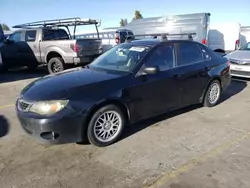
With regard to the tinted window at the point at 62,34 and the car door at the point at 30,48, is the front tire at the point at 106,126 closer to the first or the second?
the car door at the point at 30,48

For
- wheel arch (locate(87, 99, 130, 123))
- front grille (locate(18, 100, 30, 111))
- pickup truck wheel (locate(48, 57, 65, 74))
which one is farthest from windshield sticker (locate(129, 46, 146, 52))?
pickup truck wheel (locate(48, 57, 65, 74))

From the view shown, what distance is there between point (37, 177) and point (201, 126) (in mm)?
2873

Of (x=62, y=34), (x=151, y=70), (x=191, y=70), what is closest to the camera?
(x=151, y=70)

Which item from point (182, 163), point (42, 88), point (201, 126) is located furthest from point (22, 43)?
point (182, 163)

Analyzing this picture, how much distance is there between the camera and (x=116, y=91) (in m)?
3.88

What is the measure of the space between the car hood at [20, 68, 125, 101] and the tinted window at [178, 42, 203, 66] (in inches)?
60.4

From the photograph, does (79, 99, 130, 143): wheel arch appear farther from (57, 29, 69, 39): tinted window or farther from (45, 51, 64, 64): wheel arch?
(57, 29, 69, 39): tinted window

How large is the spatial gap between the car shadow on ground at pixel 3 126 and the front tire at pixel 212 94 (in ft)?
13.0

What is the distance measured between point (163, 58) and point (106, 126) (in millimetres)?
1661

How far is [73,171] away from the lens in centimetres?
324

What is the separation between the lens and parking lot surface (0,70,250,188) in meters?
3.04

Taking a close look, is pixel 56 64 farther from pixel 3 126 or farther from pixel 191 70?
pixel 191 70

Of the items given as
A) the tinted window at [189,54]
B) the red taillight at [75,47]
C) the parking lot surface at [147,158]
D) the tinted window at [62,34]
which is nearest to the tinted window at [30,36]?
the tinted window at [62,34]

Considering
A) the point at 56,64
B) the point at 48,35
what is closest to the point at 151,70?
the point at 56,64
